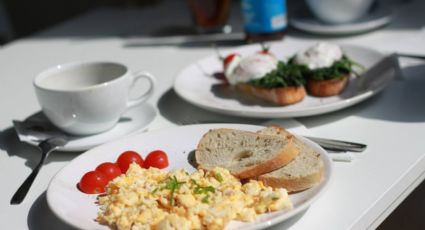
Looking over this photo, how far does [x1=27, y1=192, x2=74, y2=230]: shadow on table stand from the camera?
97cm

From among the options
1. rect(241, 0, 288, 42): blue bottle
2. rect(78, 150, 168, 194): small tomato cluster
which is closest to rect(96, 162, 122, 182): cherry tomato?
rect(78, 150, 168, 194): small tomato cluster

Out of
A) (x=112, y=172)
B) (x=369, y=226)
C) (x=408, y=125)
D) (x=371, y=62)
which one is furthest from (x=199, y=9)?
(x=369, y=226)

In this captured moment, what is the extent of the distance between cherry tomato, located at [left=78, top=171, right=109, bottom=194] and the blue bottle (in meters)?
0.92

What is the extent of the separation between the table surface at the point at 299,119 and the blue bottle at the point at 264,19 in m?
0.13

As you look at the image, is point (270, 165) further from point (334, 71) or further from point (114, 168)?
point (334, 71)

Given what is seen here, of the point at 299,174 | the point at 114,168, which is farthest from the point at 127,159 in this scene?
the point at 299,174

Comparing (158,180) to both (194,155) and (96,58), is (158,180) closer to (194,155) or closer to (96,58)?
(194,155)

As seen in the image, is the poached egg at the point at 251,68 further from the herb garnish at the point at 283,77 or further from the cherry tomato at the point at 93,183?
the cherry tomato at the point at 93,183

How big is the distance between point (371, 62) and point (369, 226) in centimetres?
64

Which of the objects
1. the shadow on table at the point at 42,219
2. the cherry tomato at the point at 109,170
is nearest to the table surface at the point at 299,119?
the shadow on table at the point at 42,219

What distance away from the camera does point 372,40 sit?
1841 millimetres

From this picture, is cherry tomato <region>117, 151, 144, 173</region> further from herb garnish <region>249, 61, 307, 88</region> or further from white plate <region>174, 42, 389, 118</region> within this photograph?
herb garnish <region>249, 61, 307, 88</region>

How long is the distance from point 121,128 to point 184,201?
47cm

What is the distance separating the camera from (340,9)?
6.13ft
